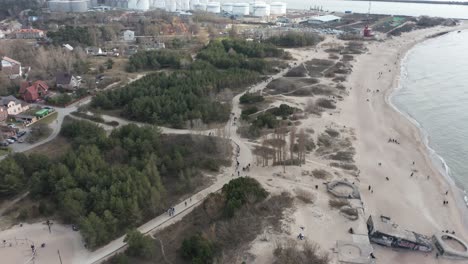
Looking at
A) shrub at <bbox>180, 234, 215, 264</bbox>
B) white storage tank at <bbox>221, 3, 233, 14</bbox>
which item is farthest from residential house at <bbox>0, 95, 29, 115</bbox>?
white storage tank at <bbox>221, 3, 233, 14</bbox>

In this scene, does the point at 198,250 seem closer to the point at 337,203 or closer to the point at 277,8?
the point at 337,203

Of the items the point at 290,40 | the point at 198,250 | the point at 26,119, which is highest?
the point at 290,40

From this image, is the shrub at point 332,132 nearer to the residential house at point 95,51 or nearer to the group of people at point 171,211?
the group of people at point 171,211

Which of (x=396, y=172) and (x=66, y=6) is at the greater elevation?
(x=66, y=6)

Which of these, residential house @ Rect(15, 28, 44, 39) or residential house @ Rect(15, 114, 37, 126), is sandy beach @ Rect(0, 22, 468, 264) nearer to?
residential house @ Rect(15, 114, 37, 126)

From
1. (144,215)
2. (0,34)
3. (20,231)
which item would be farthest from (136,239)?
(0,34)

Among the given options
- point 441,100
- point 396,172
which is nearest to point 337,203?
point 396,172
